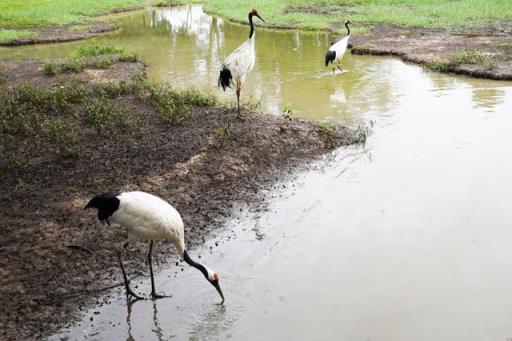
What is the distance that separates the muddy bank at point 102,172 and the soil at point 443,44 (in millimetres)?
6392

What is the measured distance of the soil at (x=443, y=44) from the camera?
611 inches

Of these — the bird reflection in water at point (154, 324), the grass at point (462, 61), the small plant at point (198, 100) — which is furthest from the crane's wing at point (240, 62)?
the grass at point (462, 61)

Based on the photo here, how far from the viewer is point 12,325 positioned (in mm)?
5570

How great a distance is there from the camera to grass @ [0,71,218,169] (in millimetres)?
9734

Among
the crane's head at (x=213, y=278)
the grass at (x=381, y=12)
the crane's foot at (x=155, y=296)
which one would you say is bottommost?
the crane's foot at (x=155, y=296)

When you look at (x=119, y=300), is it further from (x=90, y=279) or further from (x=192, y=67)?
(x=192, y=67)

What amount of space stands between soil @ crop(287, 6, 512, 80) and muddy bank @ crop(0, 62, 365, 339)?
6392mm

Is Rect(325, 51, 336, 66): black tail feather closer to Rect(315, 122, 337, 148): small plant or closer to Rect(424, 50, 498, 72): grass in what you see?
Rect(424, 50, 498, 72): grass

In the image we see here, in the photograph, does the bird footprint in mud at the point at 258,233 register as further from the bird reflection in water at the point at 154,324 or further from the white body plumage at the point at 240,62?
the white body plumage at the point at 240,62

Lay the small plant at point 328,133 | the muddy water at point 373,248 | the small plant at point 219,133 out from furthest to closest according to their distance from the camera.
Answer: the small plant at point 328,133 → the small plant at point 219,133 → the muddy water at point 373,248

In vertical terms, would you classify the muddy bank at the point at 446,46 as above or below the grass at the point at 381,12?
below

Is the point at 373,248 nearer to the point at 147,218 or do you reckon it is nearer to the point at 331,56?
the point at 147,218

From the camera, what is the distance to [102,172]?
28.5ft

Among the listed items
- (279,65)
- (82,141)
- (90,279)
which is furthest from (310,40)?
(90,279)
